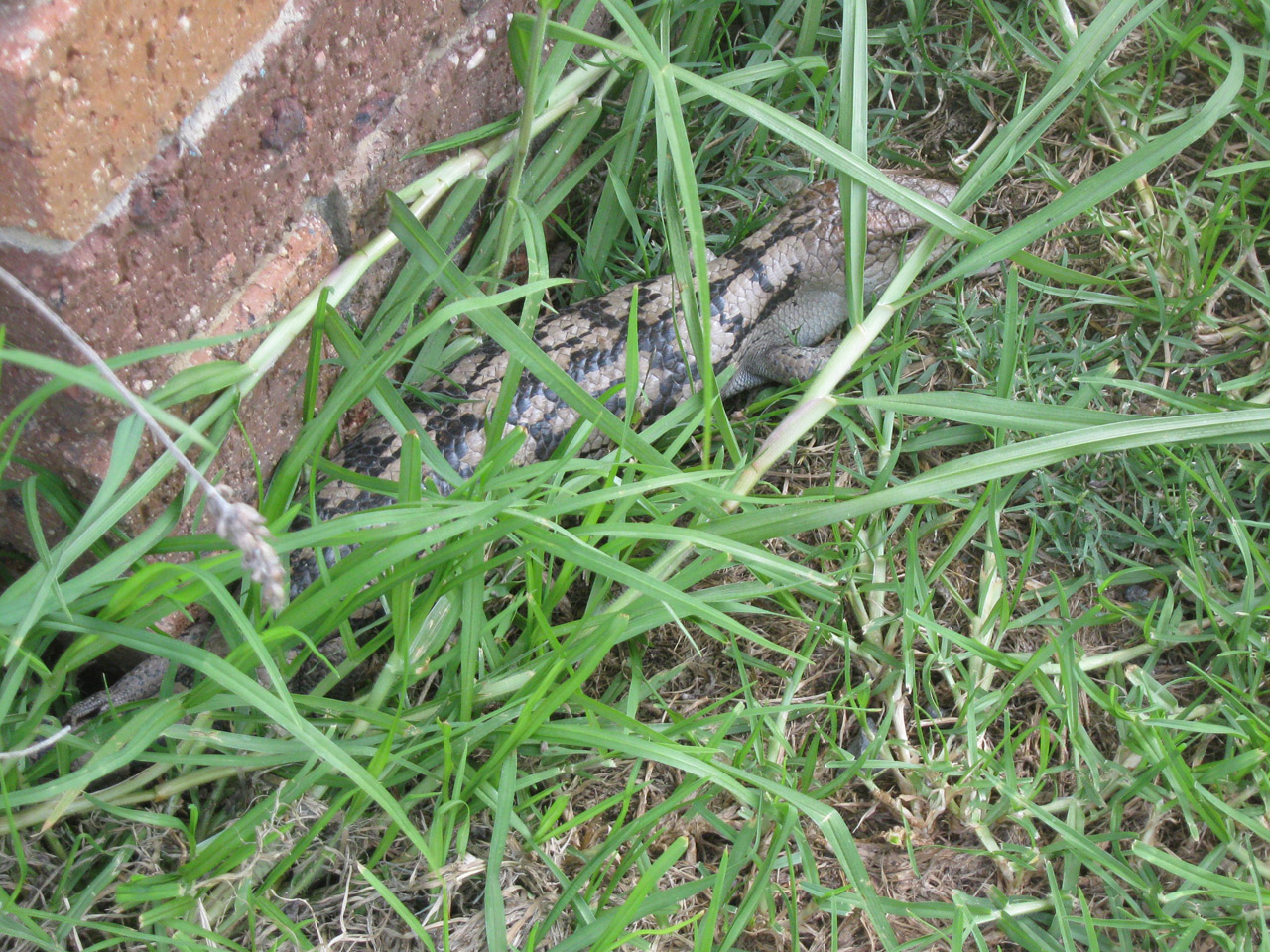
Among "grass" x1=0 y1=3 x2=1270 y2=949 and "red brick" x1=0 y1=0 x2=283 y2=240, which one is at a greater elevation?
"red brick" x1=0 y1=0 x2=283 y2=240

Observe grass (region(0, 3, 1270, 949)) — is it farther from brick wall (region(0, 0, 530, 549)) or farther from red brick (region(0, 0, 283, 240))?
red brick (region(0, 0, 283, 240))

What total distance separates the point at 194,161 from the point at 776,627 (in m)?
1.64

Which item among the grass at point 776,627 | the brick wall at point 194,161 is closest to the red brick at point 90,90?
the brick wall at point 194,161

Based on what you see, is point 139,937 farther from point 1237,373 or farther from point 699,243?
point 1237,373

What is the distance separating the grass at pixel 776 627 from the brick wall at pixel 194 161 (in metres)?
0.19

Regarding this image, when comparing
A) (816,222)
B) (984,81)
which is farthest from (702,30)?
(984,81)

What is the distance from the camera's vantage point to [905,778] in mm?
2227

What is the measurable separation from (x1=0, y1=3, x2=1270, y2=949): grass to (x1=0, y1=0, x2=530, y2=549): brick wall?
0.19 metres

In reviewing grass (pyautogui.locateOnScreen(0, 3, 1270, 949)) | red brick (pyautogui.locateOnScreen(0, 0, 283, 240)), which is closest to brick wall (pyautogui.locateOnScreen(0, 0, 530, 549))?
red brick (pyautogui.locateOnScreen(0, 0, 283, 240))

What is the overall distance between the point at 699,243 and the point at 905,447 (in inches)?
33.6

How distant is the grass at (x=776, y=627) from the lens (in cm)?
180

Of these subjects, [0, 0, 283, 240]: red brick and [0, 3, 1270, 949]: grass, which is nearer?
[0, 0, 283, 240]: red brick

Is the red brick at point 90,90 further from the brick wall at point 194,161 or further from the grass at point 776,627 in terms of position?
the grass at point 776,627

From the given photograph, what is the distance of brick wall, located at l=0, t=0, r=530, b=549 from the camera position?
160 centimetres
